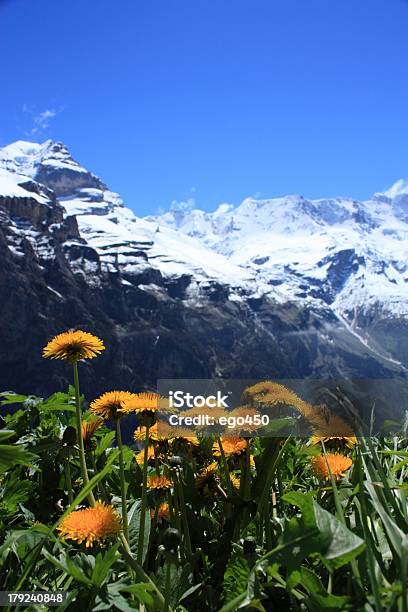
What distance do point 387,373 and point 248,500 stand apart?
7963 inches

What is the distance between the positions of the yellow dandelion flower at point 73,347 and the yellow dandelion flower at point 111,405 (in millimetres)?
81

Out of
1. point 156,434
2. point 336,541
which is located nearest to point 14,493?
point 156,434

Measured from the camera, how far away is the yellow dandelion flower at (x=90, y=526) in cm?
72

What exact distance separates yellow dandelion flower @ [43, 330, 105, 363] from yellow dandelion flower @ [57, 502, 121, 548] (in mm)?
285

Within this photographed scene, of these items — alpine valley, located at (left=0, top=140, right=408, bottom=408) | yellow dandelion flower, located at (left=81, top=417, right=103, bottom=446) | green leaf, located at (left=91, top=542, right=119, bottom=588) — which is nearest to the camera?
green leaf, located at (left=91, top=542, right=119, bottom=588)

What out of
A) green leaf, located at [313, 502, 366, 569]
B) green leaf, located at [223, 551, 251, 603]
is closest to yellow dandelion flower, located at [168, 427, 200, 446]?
green leaf, located at [223, 551, 251, 603]

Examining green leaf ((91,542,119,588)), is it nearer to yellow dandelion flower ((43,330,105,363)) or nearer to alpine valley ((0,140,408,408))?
yellow dandelion flower ((43,330,105,363))

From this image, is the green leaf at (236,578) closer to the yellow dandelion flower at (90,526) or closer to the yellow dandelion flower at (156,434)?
the yellow dandelion flower at (90,526)

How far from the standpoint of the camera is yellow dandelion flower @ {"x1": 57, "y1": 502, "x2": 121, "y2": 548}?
2.37ft

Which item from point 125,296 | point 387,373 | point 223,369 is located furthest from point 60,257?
point 387,373

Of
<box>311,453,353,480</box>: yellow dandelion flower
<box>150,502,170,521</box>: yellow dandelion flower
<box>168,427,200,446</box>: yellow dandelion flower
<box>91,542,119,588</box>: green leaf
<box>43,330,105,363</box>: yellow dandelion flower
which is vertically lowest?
<box>91,542,119,588</box>: green leaf

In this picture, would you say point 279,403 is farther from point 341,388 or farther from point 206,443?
point 206,443

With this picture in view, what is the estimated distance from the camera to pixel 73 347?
39.0 inches

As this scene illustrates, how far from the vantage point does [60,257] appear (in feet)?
422
